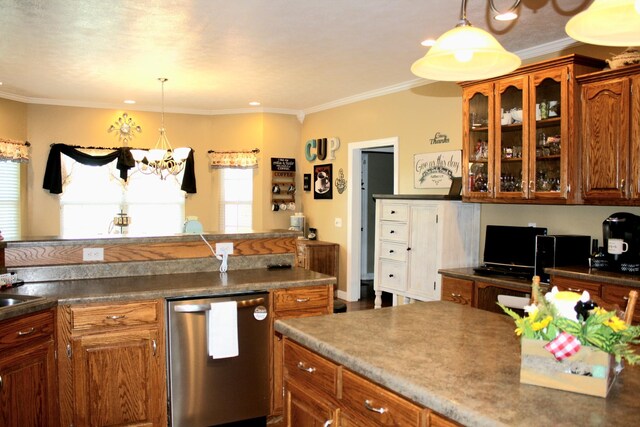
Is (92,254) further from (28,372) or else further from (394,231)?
(394,231)

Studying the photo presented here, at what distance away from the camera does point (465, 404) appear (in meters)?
1.38

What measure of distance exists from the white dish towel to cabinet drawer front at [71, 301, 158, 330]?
1.06 feet

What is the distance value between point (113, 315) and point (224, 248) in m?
1.02

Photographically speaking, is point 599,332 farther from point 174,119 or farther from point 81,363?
point 174,119

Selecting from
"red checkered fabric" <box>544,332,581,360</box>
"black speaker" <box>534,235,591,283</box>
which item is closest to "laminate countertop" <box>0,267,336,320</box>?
"black speaker" <box>534,235,591,283</box>

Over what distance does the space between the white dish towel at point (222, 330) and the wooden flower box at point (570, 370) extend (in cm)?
199

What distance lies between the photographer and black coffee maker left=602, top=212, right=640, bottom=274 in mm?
3629

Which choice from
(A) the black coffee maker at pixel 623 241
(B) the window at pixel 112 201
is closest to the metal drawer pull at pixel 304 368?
(A) the black coffee maker at pixel 623 241

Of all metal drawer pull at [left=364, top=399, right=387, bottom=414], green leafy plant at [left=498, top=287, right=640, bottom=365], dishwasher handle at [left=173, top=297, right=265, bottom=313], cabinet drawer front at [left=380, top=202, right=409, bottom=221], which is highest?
cabinet drawer front at [left=380, top=202, right=409, bottom=221]

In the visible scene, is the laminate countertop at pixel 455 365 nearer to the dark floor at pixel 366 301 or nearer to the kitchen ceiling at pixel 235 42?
the kitchen ceiling at pixel 235 42

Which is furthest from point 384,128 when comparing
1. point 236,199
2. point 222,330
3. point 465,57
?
point 465,57

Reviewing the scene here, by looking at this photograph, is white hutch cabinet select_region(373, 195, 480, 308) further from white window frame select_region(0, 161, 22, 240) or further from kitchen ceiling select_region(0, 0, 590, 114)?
white window frame select_region(0, 161, 22, 240)

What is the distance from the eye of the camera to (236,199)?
26.6ft

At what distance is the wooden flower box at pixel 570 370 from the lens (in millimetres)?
1424
